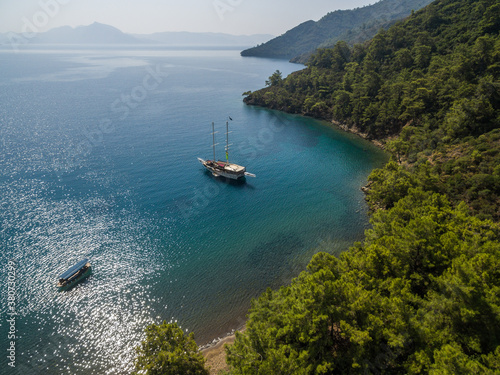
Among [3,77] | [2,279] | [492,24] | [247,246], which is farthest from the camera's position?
[3,77]

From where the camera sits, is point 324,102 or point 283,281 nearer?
point 283,281

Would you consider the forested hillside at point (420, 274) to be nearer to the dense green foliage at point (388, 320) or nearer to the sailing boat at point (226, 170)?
the dense green foliage at point (388, 320)

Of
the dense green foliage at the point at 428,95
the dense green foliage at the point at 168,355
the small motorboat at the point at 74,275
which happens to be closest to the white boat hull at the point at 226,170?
the dense green foliage at the point at 428,95

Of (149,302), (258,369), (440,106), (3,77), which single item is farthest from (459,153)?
(3,77)

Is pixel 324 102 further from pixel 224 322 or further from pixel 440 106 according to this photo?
pixel 224 322

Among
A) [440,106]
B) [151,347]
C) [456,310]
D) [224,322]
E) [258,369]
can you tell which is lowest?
[224,322]
